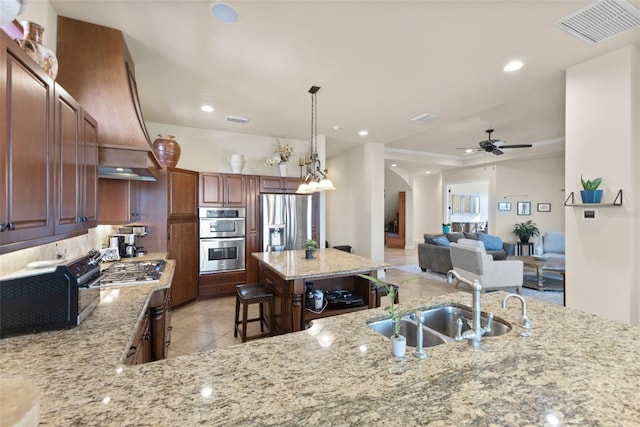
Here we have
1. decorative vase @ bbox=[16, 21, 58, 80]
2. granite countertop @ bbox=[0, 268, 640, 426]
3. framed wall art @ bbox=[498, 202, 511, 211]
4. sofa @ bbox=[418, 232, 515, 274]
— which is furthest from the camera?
framed wall art @ bbox=[498, 202, 511, 211]

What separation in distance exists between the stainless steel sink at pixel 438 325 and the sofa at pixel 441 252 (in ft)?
14.5

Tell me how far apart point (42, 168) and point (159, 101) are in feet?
9.75

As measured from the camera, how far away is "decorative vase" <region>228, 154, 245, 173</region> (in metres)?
4.83

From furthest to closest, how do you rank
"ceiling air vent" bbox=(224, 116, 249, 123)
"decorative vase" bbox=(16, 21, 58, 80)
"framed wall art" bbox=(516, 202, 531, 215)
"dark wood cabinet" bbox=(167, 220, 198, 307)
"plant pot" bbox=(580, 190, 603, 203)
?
"framed wall art" bbox=(516, 202, 531, 215), "ceiling air vent" bbox=(224, 116, 249, 123), "dark wood cabinet" bbox=(167, 220, 198, 307), "plant pot" bbox=(580, 190, 603, 203), "decorative vase" bbox=(16, 21, 58, 80)

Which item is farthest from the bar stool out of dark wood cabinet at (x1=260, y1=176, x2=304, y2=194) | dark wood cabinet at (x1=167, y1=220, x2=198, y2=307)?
dark wood cabinet at (x1=260, y1=176, x2=304, y2=194)

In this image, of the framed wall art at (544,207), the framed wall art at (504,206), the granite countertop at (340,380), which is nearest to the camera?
the granite countertop at (340,380)

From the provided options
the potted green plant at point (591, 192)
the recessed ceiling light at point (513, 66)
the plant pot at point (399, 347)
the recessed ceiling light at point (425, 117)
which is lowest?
the plant pot at point (399, 347)

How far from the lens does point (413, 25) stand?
2195 millimetres

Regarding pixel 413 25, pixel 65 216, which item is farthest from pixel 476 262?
pixel 65 216

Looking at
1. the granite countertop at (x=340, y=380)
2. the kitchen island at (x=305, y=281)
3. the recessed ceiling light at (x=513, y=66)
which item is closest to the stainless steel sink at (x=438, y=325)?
the granite countertop at (x=340, y=380)

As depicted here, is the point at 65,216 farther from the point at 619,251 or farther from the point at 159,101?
the point at 619,251

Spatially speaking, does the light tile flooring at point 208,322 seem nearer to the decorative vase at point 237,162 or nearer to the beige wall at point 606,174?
the decorative vase at point 237,162

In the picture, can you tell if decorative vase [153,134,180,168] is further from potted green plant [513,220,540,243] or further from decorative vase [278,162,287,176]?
potted green plant [513,220,540,243]

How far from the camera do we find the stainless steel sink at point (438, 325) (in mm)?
1423
